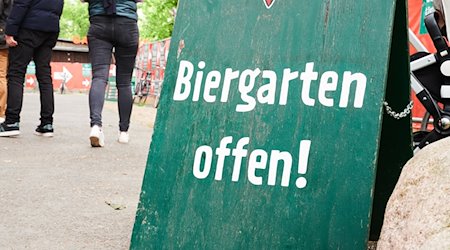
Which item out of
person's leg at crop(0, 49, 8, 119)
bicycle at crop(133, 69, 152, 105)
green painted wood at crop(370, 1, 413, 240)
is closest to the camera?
green painted wood at crop(370, 1, 413, 240)

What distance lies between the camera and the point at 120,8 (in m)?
6.01

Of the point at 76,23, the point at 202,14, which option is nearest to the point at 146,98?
the point at 202,14

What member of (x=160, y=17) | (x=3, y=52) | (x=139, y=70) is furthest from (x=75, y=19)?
(x=3, y=52)

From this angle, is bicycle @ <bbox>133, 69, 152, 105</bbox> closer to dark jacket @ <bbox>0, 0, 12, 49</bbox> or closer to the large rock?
dark jacket @ <bbox>0, 0, 12, 49</bbox>

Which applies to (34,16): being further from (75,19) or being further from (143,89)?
(75,19)

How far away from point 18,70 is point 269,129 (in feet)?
14.8

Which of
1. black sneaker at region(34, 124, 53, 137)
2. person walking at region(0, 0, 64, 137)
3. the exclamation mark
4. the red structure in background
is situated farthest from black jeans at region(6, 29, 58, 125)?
the exclamation mark

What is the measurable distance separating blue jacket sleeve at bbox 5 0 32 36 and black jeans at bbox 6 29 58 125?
87 mm

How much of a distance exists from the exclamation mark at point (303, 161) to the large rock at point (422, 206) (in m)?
0.39

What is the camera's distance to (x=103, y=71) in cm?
608

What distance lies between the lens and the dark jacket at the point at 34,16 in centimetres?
632

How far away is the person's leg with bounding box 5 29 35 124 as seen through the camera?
20.9 ft

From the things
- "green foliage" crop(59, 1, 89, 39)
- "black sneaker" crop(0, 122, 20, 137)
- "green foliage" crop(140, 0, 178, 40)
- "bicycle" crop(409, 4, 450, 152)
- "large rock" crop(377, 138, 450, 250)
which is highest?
"green foliage" crop(59, 1, 89, 39)

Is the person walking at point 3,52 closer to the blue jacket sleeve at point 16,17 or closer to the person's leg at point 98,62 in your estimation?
the blue jacket sleeve at point 16,17
